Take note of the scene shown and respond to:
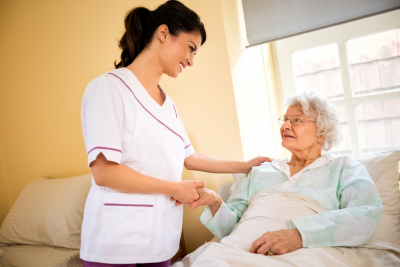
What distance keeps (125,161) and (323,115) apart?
106 cm

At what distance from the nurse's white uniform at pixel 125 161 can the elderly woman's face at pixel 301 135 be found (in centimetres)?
72

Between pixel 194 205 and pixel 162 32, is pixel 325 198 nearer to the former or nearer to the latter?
pixel 194 205

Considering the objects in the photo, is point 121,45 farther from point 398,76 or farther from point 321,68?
point 398,76

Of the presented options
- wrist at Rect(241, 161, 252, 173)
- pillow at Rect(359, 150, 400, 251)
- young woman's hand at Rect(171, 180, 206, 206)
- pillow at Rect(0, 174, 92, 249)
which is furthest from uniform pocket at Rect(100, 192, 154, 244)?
pillow at Rect(0, 174, 92, 249)

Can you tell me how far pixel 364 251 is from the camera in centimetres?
137

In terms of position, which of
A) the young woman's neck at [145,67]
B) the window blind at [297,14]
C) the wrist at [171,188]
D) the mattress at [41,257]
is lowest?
the mattress at [41,257]

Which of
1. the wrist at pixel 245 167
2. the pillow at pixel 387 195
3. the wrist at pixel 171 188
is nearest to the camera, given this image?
the wrist at pixel 171 188

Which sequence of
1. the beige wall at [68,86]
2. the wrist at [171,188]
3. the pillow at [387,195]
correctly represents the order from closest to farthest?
the wrist at [171,188] → the pillow at [387,195] → the beige wall at [68,86]

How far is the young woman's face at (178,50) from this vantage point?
1316 mm

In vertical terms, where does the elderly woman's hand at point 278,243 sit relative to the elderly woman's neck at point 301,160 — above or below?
below

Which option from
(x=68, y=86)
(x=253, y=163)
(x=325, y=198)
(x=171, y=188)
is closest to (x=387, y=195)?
(x=325, y=198)

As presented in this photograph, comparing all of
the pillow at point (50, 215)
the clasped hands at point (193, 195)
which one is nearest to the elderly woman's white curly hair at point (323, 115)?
the clasped hands at point (193, 195)

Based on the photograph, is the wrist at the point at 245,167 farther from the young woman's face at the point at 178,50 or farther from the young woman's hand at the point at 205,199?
the young woman's face at the point at 178,50

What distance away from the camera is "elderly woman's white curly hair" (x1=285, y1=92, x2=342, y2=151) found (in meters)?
1.73
